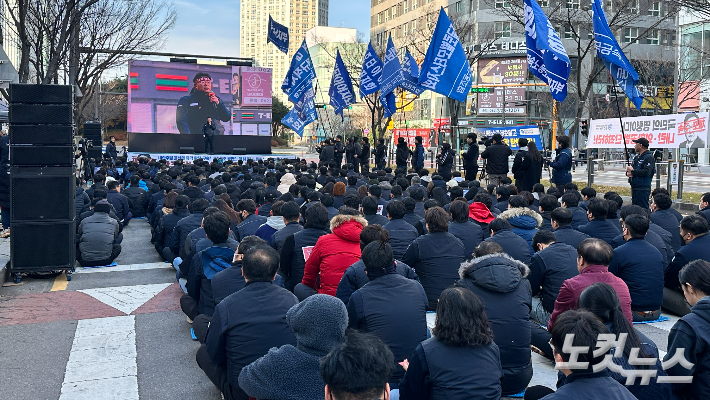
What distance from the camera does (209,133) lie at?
108 feet

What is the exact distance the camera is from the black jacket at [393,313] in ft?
14.3

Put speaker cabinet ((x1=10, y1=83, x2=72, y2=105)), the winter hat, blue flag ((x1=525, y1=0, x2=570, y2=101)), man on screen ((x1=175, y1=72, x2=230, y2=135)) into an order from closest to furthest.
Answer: the winter hat
speaker cabinet ((x1=10, y1=83, x2=72, y2=105))
blue flag ((x1=525, y1=0, x2=570, y2=101))
man on screen ((x1=175, y1=72, x2=230, y2=135))

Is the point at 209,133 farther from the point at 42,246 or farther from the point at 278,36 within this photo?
the point at 42,246

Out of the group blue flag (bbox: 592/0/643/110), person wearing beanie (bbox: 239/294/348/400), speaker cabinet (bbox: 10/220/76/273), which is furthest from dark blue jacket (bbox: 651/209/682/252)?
speaker cabinet (bbox: 10/220/76/273)

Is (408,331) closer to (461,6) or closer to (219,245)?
(219,245)

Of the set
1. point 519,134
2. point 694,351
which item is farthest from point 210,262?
point 519,134

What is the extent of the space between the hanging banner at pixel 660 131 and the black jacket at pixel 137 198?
12.2m

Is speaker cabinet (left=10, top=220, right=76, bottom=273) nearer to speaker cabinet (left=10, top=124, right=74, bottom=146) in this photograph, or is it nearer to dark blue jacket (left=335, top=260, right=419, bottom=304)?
speaker cabinet (left=10, top=124, right=74, bottom=146)

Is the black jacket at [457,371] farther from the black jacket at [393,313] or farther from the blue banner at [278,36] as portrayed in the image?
the blue banner at [278,36]

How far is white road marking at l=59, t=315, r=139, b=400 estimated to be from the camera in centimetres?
537

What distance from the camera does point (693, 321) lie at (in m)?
3.60

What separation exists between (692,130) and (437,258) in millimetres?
11214

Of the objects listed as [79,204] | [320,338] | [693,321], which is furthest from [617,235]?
[79,204]

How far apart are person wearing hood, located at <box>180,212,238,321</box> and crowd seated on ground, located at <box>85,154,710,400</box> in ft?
0.04
